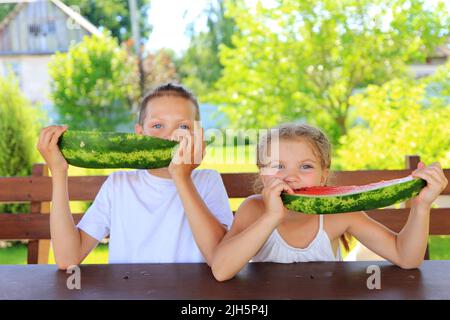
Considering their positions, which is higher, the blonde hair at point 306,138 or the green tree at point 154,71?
the green tree at point 154,71

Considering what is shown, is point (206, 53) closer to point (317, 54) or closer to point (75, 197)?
point (317, 54)

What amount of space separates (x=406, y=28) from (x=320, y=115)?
186cm

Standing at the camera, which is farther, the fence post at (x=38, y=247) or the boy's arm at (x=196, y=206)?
the fence post at (x=38, y=247)

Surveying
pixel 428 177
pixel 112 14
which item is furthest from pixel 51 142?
pixel 112 14

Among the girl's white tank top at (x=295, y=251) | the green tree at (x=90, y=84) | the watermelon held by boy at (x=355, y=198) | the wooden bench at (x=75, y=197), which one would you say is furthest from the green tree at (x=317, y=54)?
the watermelon held by boy at (x=355, y=198)

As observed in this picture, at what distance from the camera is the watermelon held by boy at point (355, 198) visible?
5.12 ft

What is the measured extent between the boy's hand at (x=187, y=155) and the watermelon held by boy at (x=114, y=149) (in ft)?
0.08

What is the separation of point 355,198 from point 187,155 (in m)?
0.49

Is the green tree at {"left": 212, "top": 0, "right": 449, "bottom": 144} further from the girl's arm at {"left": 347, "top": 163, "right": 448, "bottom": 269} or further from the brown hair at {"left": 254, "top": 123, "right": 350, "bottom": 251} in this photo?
the girl's arm at {"left": 347, "top": 163, "right": 448, "bottom": 269}

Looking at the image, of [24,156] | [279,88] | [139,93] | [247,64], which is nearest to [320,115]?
[279,88]

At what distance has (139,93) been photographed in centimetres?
1650

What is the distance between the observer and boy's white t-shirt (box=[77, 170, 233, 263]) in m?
2.06

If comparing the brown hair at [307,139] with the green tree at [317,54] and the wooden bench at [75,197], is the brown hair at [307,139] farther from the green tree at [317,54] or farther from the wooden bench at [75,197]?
the green tree at [317,54]
